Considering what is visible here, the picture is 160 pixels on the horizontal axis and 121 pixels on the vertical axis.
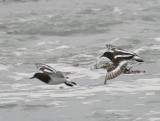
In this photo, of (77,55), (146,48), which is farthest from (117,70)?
(146,48)

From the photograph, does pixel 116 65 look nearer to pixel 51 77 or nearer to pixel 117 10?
pixel 51 77

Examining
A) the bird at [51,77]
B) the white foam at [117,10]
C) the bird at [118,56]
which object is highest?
the white foam at [117,10]

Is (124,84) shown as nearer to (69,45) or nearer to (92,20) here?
(69,45)

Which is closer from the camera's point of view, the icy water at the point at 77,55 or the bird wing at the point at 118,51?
the icy water at the point at 77,55

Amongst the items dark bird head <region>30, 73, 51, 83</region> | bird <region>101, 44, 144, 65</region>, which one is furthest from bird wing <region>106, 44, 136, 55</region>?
dark bird head <region>30, 73, 51, 83</region>

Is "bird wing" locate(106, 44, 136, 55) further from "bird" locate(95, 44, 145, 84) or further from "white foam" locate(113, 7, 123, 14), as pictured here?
"white foam" locate(113, 7, 123, 14)

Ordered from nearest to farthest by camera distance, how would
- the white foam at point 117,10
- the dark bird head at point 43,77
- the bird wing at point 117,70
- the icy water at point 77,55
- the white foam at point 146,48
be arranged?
1. the icy water at point 77,55
2. the dark bird head at point 43,77
3. the bird wing at point 117,70
4. the white foam at point 146,48
5. the white foam at point 117,10

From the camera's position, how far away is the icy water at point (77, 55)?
527 cm

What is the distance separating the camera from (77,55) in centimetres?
741

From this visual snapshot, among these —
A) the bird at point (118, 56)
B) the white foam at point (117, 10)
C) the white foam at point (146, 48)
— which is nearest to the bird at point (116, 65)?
the bird at point (118, 56)

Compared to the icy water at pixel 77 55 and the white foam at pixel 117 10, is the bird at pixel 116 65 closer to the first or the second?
the icy water at pixel 77 55

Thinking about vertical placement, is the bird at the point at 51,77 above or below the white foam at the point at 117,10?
below

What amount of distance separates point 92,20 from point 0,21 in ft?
4.45

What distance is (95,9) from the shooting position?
10266 millimetres
